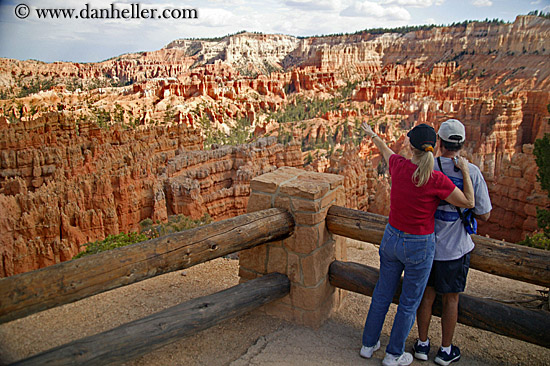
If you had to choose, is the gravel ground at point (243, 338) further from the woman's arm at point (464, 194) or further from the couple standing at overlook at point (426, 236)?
the woman's arm at point (464, 194)

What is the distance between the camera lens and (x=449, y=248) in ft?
7.82

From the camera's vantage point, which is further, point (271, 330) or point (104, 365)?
point (271, 330)

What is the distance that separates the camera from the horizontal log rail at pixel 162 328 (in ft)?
6.23

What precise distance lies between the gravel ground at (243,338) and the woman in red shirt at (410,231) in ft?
0.98

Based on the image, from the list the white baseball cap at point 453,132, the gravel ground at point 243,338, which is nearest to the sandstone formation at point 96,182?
the gravel ground at point 243,338

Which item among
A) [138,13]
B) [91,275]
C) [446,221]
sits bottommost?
[91,275]

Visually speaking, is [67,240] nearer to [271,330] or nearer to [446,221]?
[271,330]

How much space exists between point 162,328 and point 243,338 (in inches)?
30.6

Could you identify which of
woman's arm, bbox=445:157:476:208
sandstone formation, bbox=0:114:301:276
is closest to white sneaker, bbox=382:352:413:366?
woman's arm, bbox=445:157:476:208

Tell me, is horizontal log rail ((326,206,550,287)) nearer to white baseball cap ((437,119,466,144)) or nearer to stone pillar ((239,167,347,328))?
stone pillar ((239,167,347,328))

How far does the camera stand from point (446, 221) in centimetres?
238

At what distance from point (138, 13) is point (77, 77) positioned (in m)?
69.7

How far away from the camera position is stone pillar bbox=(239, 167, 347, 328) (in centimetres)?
295

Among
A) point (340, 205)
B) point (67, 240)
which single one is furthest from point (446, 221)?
point (67, 240)
